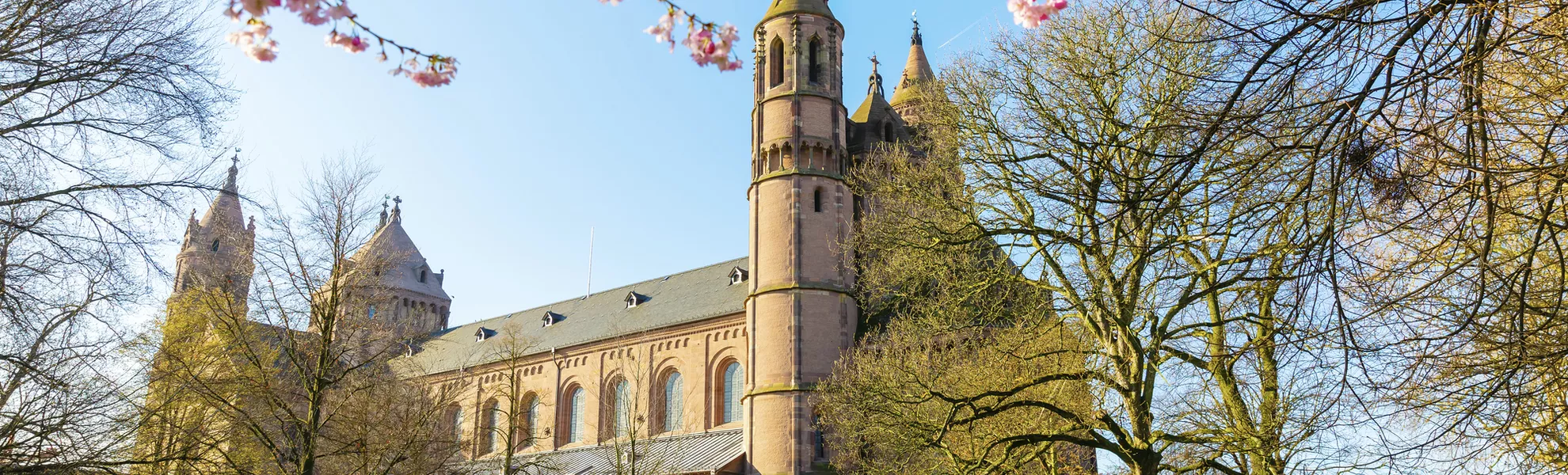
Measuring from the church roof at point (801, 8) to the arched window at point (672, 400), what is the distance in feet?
44.3

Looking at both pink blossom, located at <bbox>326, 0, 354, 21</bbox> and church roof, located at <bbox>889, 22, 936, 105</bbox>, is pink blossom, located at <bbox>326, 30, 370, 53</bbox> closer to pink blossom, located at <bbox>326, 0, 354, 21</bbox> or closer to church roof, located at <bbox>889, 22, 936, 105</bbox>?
pink blossom, located at <bbox>326, 0, 354, 21</bbox>

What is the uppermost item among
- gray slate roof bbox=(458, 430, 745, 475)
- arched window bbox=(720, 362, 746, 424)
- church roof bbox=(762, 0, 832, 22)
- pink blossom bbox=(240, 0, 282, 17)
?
church roof bbox=(762, 0, 832, 22)

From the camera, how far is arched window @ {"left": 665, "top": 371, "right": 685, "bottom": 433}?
39.8 metres

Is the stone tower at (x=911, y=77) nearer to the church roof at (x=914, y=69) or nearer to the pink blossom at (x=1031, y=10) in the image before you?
the church roof at (x=914, y=69)

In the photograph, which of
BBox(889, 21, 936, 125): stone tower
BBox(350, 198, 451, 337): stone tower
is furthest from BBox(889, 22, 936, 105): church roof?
BBox(350, 198, 451, 337): stone tower

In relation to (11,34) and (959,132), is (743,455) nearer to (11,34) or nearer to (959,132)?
(959,132)

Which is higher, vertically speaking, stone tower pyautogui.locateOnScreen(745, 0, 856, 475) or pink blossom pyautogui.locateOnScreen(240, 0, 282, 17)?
stone tower pyautogui.locateOnScreen(745, 0, 856, 475)

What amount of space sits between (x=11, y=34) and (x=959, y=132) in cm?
1214

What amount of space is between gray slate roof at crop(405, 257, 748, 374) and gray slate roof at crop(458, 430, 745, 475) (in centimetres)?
423

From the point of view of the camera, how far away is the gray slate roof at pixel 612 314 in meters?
40.0

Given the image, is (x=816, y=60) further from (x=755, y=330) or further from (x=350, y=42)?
(x=350, y=42)

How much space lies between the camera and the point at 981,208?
16922 mm

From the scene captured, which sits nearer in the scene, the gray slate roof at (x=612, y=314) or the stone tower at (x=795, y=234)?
the stone tower at (x=795, y=234)

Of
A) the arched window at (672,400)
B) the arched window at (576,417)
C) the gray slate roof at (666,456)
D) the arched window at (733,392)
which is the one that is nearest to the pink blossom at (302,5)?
the gray slate roof at (666,456)
